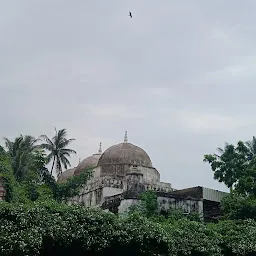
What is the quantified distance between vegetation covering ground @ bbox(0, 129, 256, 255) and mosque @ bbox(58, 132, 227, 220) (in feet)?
2.73

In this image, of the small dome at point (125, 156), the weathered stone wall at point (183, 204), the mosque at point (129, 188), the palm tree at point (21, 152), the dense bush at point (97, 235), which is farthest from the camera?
the small dome at point (125, 156)

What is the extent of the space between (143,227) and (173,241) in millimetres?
1355

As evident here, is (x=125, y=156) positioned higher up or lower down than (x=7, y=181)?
higher up

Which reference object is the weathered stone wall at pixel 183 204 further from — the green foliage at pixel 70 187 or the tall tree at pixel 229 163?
the green foliage at pixel 70 187

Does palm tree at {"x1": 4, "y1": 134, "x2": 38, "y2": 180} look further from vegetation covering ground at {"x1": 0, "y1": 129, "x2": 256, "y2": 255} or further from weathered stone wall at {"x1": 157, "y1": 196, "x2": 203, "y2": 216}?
weathered stone wall at {"x1": 157, "y1": 196, "x2": 203, "y2": 216}

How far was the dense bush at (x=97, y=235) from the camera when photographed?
43.9ft

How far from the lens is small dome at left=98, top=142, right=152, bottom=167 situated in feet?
102

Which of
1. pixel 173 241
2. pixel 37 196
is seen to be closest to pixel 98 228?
pixel 173 241

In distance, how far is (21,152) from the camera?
90.7 feet

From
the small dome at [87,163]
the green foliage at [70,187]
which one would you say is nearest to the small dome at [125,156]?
the green foliage at [70,187]

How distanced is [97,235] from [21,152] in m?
13.7

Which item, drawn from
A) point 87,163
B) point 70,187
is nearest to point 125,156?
point 70,187

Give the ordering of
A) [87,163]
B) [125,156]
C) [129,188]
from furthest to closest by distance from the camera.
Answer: [87,163] → [125,156] → [129,188]

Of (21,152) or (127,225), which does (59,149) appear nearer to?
(21,152)
